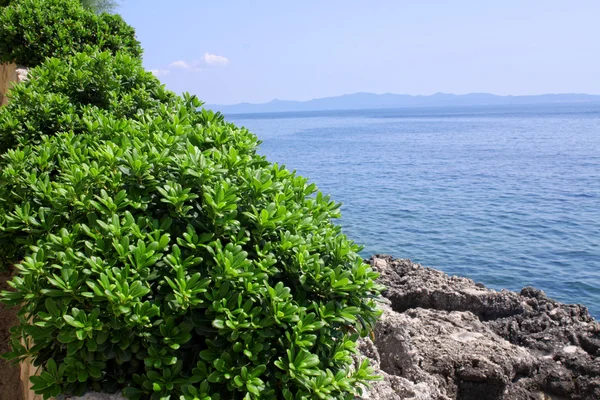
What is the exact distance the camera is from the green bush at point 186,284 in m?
2.97

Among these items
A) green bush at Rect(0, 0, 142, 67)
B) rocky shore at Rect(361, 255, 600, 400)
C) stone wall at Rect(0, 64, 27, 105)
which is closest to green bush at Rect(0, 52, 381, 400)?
rocky shore at Rect(361, 255, 600, 400)

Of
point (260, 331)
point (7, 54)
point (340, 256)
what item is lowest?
point (260, 331)

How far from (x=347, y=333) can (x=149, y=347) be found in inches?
50.6

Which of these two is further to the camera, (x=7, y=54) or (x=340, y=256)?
(x=7, y=54)

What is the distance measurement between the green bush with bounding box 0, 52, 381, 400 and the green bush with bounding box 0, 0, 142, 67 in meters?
7.25

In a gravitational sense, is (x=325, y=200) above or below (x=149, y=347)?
above

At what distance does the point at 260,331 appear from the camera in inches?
119

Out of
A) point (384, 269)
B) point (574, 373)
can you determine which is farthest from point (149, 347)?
point (384, 269)

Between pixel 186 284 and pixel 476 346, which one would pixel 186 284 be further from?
pixel 476 346

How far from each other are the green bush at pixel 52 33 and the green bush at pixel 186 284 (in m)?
7.25

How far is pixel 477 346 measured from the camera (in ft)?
21.6

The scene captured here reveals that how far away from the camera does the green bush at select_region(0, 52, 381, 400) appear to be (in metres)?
2.97

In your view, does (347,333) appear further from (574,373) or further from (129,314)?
(574,373)

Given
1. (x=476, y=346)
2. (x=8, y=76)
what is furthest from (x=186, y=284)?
(x=8, y=76)
